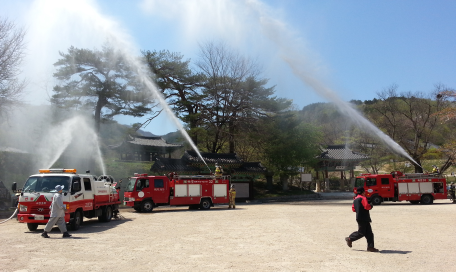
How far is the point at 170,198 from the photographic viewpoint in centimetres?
2483

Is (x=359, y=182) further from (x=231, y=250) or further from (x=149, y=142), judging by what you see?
(x=149, y=142)

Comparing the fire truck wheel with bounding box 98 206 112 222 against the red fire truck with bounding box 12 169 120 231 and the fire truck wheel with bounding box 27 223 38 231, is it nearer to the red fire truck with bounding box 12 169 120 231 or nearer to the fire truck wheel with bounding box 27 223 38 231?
the red fire truck with bounding box 12 169 120 231

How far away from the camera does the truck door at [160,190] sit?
952 inches

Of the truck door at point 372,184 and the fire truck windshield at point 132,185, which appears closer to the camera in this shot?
the fire truck windshield at point 132,185

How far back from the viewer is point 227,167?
36.3 metres

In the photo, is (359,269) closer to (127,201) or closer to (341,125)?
(127,201)

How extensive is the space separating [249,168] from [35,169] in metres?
20.3

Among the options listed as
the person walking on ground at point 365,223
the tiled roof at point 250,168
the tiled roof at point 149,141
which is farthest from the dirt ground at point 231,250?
the tiled roof at point 149,141

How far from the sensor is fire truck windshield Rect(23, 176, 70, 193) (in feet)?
43.7

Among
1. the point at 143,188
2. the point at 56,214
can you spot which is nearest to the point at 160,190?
the point at 143,188

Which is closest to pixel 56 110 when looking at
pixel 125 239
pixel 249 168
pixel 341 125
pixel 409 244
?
pixel 249 168

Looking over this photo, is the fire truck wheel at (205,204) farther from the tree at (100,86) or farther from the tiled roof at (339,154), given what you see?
the tiled roof at (339,154)

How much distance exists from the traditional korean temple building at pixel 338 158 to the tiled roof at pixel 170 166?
780 inches

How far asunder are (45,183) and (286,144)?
92.2ft
